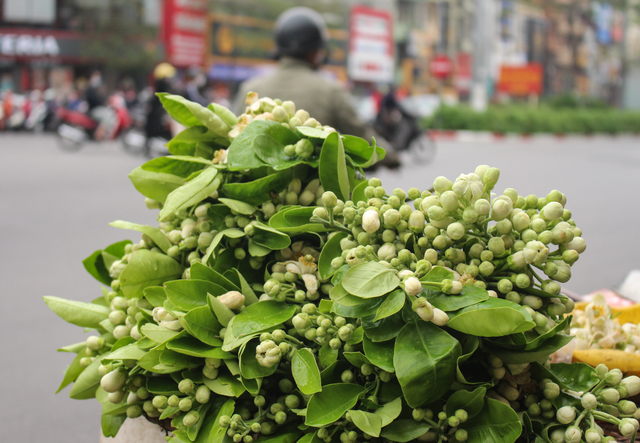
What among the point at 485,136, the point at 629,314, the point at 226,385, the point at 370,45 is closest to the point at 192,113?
the point at 226,385

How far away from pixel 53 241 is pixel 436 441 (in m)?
5.30

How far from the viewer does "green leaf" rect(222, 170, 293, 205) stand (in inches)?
41.3

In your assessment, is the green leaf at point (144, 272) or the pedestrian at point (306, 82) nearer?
the green leaf at point (144, 272)

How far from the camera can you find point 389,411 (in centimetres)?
85

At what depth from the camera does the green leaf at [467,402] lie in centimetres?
83

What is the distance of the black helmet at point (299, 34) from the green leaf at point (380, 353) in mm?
2475

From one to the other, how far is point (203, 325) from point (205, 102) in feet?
27.2

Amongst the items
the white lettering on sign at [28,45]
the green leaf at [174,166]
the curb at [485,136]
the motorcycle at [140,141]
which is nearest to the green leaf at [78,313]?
the green leaf at [174,166]

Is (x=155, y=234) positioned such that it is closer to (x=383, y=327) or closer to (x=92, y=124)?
(x=383, y=327)

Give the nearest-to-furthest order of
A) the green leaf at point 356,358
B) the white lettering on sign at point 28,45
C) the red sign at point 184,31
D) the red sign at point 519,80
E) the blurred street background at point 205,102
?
1. the green leaf at point 356,358
2. the blurred street background at point 205,102
3. the white lettering on sign at point 28,45
4. the red sign at point 184,31
5. the red sign at point 519,80

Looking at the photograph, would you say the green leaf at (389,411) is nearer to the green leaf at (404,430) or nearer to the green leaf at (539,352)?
the green leaf at (404,430)

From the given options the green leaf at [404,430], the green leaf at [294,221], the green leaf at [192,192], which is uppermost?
the green leaf at [192,192]

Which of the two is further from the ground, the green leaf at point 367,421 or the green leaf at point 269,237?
the green leaf at point 269,237

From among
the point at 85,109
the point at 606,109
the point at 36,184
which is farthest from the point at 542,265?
the point at 606,109
